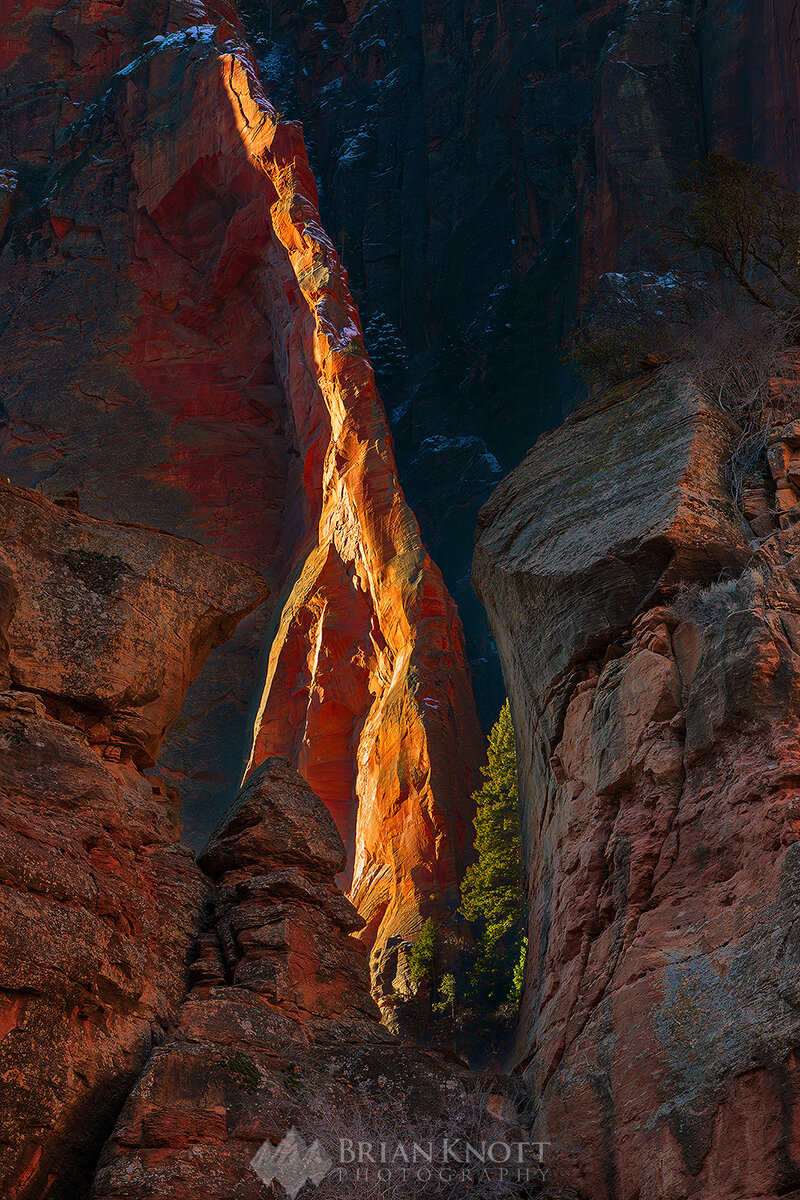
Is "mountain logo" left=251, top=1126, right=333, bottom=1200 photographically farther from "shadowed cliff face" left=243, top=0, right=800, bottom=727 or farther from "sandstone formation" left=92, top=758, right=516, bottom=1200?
"shadowed cliff face" left=243, top=0, right=800, bottom=727

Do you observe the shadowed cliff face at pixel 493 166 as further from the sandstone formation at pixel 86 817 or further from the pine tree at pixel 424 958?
the sandstone formation at pixel 86 817

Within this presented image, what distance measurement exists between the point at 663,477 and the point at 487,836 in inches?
595

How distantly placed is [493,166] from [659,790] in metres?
47.0

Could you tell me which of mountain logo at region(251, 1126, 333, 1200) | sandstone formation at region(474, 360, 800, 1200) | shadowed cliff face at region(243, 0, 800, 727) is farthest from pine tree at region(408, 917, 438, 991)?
mountain logo at region(251, 1126, 333, 1200)

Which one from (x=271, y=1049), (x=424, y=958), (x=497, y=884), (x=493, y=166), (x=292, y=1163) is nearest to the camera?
(x=292, y=1163)

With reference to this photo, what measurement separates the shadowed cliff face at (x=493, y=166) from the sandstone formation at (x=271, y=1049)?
1074 inches

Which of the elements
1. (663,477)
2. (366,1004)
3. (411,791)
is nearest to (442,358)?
(411,791)

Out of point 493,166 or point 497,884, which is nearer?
point 497,884

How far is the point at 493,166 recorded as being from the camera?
5512 cm

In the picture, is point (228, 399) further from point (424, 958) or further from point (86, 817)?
point (86, 817)

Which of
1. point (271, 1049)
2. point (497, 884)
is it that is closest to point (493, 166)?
point (497, 884)

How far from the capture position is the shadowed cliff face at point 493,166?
45.5 meters

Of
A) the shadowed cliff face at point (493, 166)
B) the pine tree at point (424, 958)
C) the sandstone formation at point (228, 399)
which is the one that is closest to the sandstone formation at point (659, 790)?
the pine tree at point (424, 958)

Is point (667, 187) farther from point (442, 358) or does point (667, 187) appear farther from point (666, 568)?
point (666, 568)
